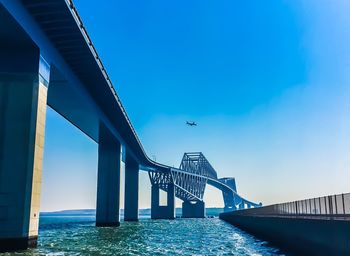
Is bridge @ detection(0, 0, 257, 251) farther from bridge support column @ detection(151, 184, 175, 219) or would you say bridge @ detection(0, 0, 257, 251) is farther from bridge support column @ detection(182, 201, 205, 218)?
bridge support column @ detection(182, 201, 205, 218)

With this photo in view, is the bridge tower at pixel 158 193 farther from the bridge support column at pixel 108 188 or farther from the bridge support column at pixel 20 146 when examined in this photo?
the bridge support column at pixel 20 146

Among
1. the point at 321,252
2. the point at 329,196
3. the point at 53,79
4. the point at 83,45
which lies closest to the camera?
the point at 321,252

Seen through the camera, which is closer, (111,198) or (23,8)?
(23,8)

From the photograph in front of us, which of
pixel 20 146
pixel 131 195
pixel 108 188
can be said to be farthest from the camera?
pixel 131 195

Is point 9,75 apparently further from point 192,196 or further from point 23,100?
point 192,196

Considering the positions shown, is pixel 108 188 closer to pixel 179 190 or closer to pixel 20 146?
pixel 20 146

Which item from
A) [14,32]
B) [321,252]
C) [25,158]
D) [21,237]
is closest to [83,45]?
[14,32]

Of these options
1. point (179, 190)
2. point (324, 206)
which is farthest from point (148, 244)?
point (179, 190)
